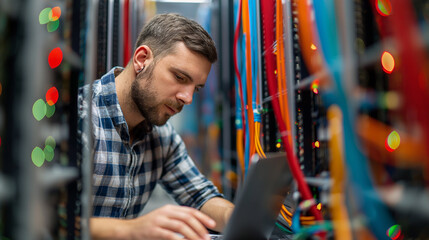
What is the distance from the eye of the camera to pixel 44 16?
0.34 metres

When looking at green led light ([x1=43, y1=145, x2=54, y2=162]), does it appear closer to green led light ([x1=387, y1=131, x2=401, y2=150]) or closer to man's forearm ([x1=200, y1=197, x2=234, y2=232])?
green led light ([x1=387, y1=131, x2=401, y2=150])

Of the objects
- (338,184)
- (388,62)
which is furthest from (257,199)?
(388,62)

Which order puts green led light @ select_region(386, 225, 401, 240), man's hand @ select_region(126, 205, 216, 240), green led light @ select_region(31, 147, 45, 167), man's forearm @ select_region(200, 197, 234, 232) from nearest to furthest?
green led light @ select_region(31, 147, 45, 167) → green led light @ select_region(386, 225, 401, 240) → man's hand @ select_region(126, 205, 216, 240) → man's forearm @ select_region(200, 197, 234, 232)

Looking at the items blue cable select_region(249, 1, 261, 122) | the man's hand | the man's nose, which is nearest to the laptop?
the man's hand

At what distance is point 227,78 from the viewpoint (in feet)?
7.36

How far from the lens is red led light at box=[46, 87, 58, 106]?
39cm

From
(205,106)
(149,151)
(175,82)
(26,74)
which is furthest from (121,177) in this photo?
(205,106)

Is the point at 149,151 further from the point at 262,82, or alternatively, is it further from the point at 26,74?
the point at 26,74

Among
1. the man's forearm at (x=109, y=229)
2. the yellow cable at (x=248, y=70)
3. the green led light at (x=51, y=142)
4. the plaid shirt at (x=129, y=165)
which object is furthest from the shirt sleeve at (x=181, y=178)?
the green led light at (x=51, y=142)

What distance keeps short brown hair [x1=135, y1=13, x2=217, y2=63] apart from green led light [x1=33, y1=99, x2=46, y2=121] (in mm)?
835

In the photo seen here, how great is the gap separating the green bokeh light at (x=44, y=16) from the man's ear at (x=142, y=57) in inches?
32.5

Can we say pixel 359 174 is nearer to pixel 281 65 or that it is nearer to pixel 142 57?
pixel 281 65

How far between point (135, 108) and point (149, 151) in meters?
0.19

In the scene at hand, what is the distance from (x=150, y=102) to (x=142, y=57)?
20cm
